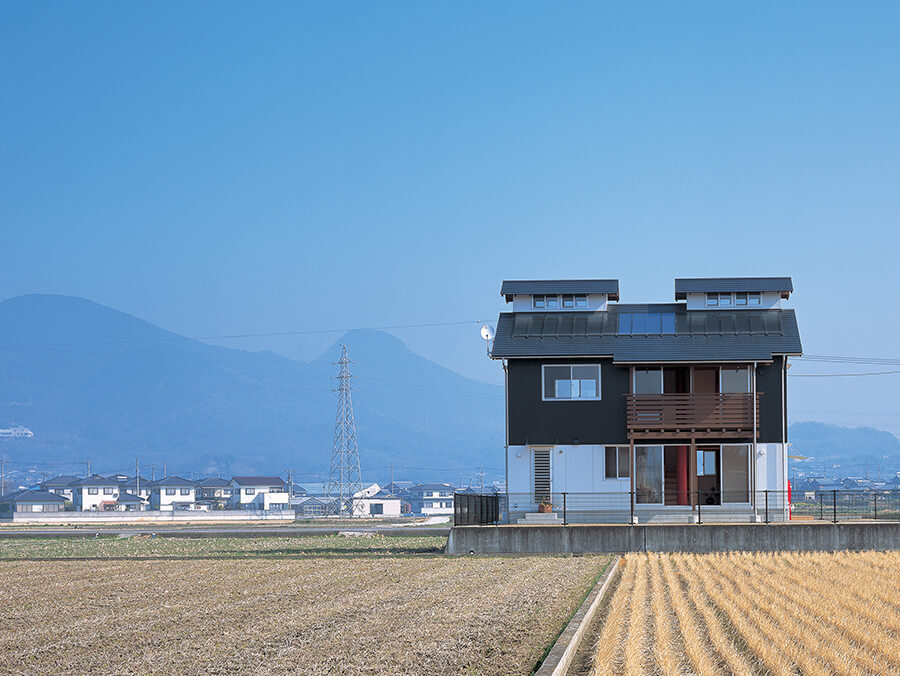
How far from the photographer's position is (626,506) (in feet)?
112

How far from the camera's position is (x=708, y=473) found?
35438mm

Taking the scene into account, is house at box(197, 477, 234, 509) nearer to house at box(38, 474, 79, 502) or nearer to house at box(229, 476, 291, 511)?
house at box(229, 476, 291, 511)

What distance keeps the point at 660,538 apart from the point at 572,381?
20.3ft

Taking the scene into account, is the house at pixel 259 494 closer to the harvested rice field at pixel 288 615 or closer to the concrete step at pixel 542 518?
the concrete step at pixel 542 518

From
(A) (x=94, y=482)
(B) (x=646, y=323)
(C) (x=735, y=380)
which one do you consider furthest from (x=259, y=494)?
(C) (x=735, y=380)

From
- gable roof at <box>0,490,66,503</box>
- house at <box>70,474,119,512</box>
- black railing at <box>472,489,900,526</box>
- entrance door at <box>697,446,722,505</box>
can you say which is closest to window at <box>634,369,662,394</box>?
entrance door at <box>697,446,722,505</box>

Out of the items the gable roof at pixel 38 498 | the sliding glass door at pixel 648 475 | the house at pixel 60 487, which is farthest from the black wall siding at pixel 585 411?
the house at pixel 60 487

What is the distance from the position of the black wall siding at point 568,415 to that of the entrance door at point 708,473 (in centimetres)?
268

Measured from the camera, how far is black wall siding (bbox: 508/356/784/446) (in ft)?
114

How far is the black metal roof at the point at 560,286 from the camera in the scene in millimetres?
36844

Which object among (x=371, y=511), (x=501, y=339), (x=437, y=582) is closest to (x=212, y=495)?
(x=371, y=511)

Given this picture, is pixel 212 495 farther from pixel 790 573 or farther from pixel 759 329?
pixel 790 573

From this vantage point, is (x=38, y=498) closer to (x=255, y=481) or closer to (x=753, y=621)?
(x=255, y=481)

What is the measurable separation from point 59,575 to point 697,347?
18.8 meters
